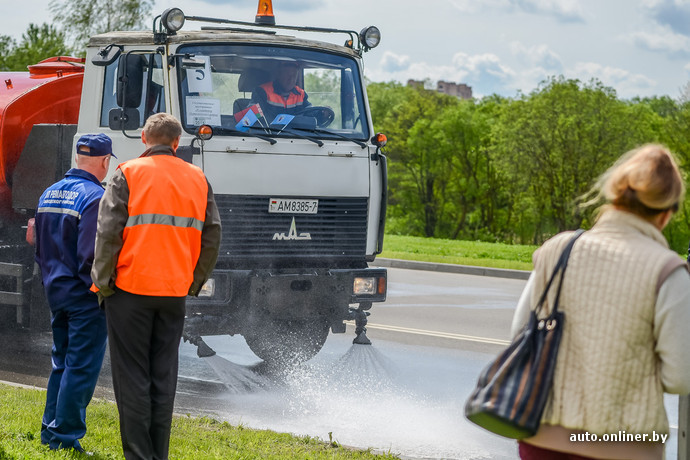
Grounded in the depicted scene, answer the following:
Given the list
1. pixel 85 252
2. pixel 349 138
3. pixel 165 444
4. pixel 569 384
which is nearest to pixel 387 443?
pixel 165 444

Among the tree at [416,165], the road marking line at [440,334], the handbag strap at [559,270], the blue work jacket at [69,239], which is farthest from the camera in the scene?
the tree at [416,165]

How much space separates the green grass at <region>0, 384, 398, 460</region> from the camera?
4.97 m

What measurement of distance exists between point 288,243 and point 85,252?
280 centimetres

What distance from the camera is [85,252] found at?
4.86 meters

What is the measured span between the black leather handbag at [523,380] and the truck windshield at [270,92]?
4.77m

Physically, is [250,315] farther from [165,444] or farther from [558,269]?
[558,269]

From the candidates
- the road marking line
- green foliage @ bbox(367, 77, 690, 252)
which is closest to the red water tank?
the road marking line

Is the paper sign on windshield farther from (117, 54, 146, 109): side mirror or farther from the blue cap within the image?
the blue cap

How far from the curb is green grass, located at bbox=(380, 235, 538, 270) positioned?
0.45 m

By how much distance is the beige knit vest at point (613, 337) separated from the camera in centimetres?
269

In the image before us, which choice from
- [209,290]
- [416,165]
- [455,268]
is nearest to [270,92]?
[209,290]

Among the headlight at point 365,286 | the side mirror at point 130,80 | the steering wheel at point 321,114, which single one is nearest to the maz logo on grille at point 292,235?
the headlight at point 365,286

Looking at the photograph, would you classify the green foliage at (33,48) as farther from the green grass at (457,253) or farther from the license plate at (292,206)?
the license plate at (292,206)
